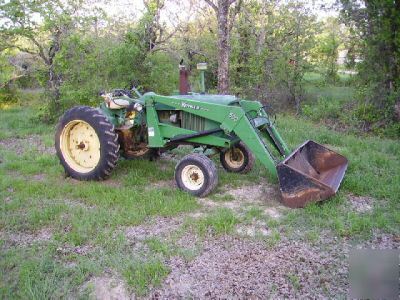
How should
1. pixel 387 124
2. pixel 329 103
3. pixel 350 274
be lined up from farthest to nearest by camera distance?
pixel 329 103 < pixel 387 124 < pixel 350 274

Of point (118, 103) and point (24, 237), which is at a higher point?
point (118, 103)

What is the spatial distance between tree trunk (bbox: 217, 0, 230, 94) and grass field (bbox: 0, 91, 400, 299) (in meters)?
3.79

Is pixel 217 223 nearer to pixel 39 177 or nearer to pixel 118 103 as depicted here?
pixel 118 103

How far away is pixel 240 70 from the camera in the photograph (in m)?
11.9

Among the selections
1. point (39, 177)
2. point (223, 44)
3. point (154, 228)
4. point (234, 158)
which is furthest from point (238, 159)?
point (223, 44)

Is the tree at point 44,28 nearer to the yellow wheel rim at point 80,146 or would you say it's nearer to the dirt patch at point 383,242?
the yellow wheel rim at point 80,146

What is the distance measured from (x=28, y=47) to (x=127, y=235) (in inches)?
325

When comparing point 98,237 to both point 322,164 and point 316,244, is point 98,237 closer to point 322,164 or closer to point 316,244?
point 316,244

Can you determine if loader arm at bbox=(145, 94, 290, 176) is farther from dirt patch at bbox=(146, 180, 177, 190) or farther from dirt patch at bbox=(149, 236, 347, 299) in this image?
dirt patch at bbox=(149, 236, 347, 299)

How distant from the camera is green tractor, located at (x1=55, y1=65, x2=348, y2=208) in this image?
494cm

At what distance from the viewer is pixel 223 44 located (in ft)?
29.6

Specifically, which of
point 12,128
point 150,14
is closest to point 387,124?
point 150,14

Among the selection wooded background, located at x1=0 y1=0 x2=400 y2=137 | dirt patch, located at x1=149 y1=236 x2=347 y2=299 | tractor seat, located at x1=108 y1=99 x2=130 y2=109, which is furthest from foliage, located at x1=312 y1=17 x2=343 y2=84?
dirt patch, located at x1=149 y1=236 x2=347 y2=299

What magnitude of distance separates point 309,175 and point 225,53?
5.02 m
